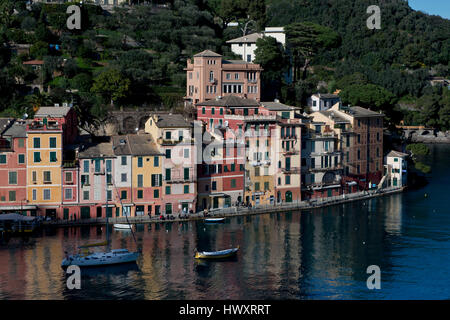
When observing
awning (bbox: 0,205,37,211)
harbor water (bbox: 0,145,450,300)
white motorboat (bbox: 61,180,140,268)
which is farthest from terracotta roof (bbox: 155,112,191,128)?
white motorboat (bbox: 61,180,140,268)

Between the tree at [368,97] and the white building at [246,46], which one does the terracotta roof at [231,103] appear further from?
the tree at [368,97]

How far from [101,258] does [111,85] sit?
120 ft

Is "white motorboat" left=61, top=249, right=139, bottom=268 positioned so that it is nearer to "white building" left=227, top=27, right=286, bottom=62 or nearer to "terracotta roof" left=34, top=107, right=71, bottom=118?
"terracotta roof" left=34, top=107, right=71, bottom=118

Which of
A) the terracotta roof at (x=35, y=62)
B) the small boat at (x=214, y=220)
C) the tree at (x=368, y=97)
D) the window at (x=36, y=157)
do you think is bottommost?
the small boat at (x=214, y=220)

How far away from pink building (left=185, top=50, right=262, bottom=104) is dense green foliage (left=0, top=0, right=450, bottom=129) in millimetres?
3283

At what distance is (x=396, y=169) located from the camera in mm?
83812

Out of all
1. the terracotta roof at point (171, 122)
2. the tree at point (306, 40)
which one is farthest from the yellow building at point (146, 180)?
the tree at point (306, 40)

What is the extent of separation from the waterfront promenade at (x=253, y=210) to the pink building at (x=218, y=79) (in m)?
18.7

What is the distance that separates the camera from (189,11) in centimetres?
10956

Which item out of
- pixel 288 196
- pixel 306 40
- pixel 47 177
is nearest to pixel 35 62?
pixel 47 177

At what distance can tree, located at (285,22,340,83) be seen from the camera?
360ft

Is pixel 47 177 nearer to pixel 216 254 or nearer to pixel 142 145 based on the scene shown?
pixel 142 145

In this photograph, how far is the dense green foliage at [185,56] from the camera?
291ft

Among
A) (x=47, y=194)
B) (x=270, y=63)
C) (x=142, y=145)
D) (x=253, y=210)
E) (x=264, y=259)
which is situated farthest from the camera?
(x=270, y=63)
